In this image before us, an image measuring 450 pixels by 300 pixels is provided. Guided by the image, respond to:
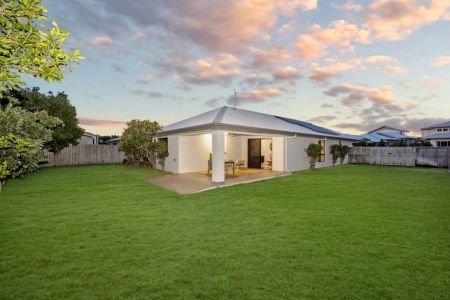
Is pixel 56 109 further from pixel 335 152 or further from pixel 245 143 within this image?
pixel 335 152

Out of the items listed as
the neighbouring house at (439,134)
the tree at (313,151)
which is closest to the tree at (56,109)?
the tree at (313,151)

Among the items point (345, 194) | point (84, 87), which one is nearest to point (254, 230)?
point (345, 194)

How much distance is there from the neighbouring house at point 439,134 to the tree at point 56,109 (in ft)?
121

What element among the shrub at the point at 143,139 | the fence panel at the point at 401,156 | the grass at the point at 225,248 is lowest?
the grass at the point at 225,248

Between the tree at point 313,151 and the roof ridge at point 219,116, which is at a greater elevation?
the roof ridge at point 219,116

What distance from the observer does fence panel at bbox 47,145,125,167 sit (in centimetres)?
2203

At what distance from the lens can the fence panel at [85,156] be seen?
22034 mm

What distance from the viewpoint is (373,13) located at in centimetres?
1083

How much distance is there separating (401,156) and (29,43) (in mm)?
27221

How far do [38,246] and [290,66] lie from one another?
15916mm

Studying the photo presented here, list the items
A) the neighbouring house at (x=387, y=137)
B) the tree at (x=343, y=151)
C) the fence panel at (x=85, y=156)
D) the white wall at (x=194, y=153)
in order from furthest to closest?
the neighbouring house at (x=387, y=137) < the tree at (x=343, y=151) < the fence panel at (x=85, y=156) < the white wall at (x=194, y=153)

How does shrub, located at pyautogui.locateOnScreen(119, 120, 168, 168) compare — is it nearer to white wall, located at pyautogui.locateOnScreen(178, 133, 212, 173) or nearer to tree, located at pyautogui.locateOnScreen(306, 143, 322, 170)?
white wall, located at pyautogui.locateOnScreen(178, 133, 212, 173)

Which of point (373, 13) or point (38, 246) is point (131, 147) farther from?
point (373, 13)

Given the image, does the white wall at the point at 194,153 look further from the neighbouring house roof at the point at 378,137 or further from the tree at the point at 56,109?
the neighbouring house roof at the point at 378,137
